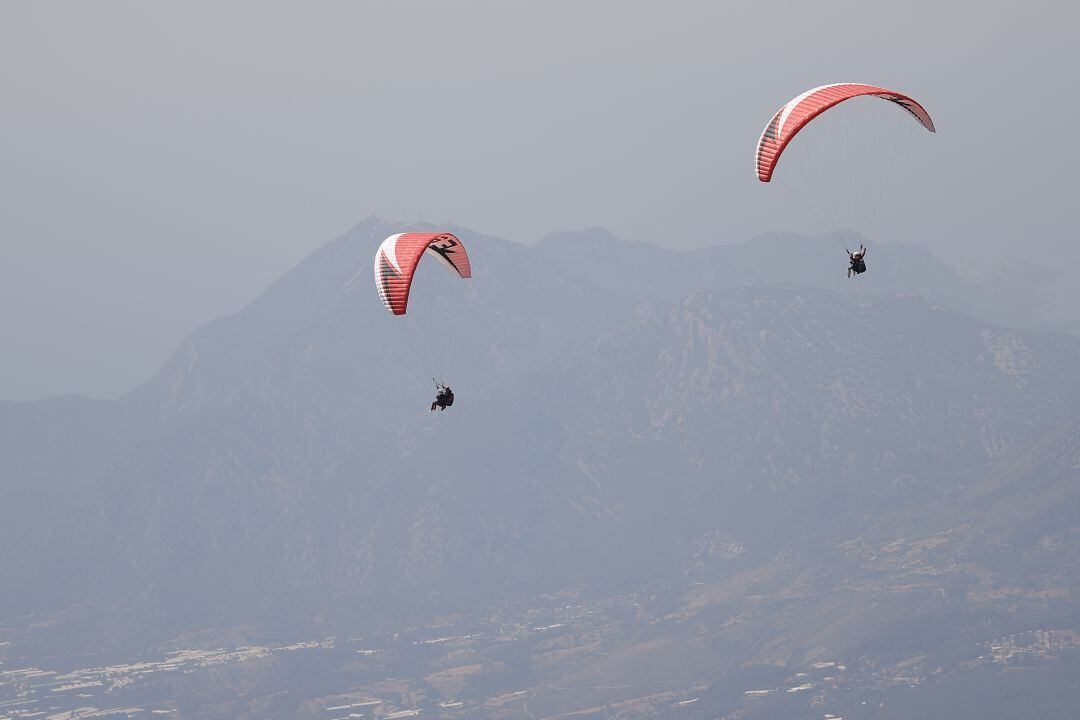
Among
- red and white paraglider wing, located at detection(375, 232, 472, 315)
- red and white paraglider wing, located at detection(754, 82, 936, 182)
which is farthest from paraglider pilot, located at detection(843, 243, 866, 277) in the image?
red and white paraglider wing, located at detection(375, 232, 472, 315)

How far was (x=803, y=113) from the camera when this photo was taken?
159 m

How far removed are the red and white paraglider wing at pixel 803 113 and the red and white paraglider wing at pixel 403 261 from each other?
100 feet

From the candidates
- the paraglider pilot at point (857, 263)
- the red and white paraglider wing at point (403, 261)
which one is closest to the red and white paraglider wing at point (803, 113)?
the paraglider pilot at point (857, 263)

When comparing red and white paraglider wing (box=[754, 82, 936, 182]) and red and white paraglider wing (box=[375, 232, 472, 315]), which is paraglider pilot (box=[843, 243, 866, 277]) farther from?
red and white paraglider wing (box=[375, 232, 472, 315])

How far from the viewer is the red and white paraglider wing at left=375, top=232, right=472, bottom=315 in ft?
551

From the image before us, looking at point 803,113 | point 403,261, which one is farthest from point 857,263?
point 403,261

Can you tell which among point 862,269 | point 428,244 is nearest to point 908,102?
point 862,269

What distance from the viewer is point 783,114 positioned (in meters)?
161

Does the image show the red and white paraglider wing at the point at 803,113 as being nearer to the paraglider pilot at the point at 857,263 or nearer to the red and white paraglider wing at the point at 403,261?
the paraglider pilot at the point at 857,263

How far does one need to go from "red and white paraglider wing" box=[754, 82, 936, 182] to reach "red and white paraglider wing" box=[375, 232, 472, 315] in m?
30.6

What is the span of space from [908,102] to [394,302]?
5038cm

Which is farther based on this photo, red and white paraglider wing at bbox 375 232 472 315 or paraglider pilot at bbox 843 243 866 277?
red and white paraglider wing at bbox 375 232 472 315

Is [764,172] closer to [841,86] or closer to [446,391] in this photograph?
[841,86]

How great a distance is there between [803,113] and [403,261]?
40.0m
